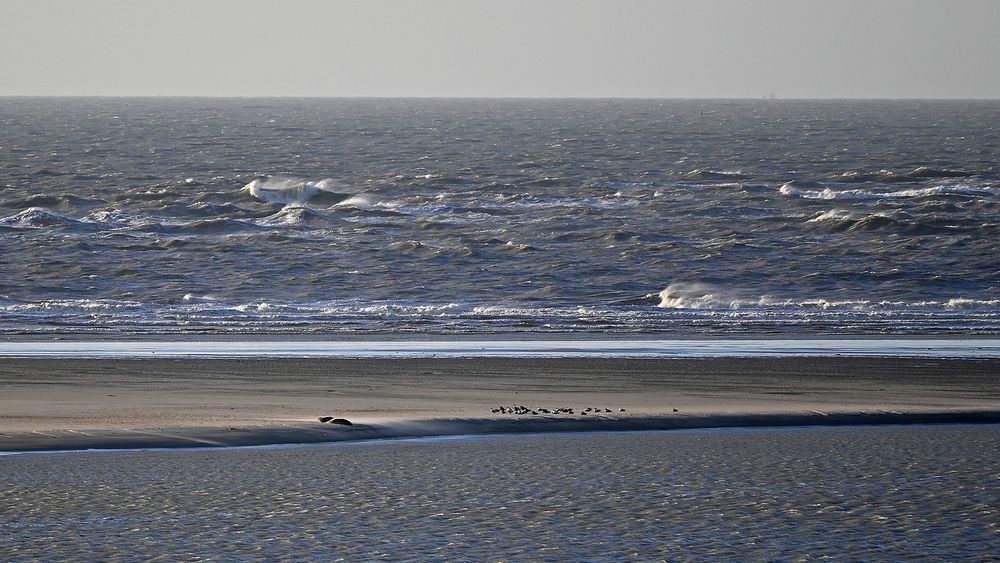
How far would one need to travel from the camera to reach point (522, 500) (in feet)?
27.3

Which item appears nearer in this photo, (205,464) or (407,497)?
(407,497)

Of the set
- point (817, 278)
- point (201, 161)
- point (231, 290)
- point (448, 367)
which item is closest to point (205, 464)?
point (448, 367)

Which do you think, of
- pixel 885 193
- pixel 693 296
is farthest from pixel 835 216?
pixel 693 296

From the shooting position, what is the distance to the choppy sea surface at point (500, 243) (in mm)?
21891

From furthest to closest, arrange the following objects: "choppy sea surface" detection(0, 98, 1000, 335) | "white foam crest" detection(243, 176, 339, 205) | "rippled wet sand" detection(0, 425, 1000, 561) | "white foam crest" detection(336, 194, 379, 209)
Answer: "white foam crest" detection(243, 176, 339, 205)
"white foam crest" detection(336, 194, 379, 209)
"choppy sea surface" detection(0, 98, 1000, 335)
"rippled wet sand" detection(0, 425, 1000, 561)

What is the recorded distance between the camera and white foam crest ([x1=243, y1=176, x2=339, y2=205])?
150ft

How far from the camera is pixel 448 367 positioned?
51.4 feet

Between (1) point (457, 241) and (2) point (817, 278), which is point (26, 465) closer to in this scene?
(2) point (817, 278)

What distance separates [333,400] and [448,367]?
2.94 m

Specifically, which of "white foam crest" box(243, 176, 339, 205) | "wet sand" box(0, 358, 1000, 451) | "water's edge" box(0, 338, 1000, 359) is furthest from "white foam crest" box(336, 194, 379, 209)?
"wet sand" box(0, 358, 1000, 451)

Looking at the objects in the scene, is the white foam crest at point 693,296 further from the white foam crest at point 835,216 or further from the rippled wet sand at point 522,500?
the rippled wet sand at point 522,500

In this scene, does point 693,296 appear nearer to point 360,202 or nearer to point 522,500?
point 522,500

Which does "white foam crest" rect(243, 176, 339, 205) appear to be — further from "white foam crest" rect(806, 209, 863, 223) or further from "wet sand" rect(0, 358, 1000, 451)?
Answer: "wet sand" rect(0, 358, 1000, 451)

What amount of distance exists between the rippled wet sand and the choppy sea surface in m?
9.92
